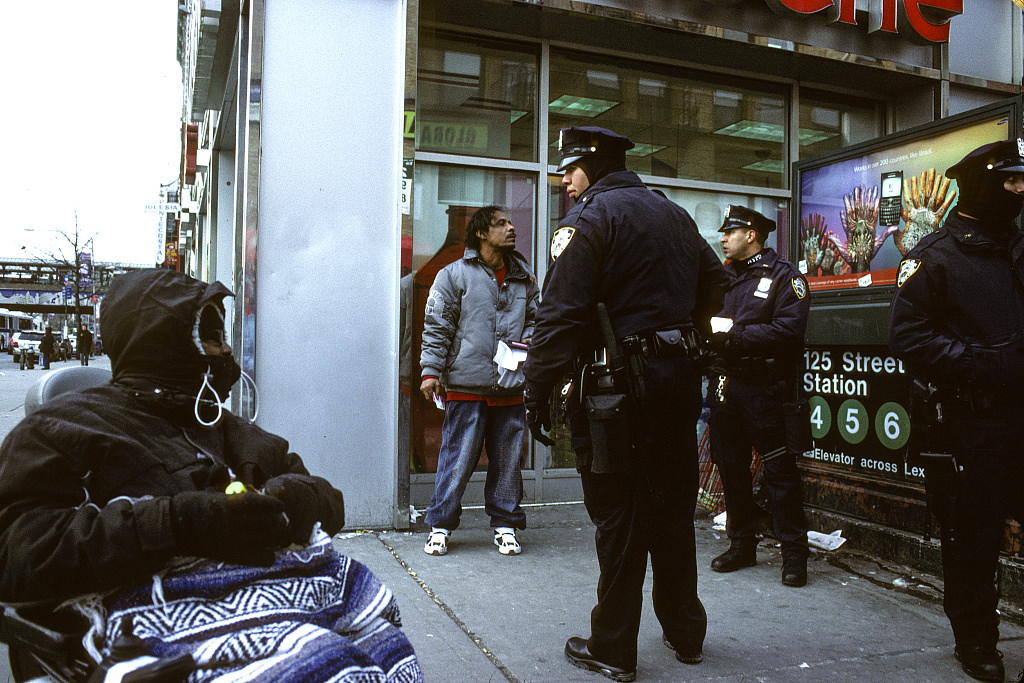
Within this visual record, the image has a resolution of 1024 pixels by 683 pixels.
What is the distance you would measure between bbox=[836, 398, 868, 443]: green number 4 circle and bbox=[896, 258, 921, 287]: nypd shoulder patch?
71.4 inches

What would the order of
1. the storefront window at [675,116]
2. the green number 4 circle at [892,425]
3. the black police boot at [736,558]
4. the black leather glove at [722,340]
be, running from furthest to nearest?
the storefront window at [675,116] < the green number 4 circle at [892,425] < the black police boot at [736,558] < the black leather glove at [722,340]

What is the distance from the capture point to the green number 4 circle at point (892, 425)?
15.8ft

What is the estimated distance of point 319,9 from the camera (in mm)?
5270

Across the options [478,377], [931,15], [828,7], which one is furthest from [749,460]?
[931,15]

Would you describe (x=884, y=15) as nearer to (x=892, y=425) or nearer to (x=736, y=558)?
(x=892, y=425)

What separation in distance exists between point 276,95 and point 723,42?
135 inches

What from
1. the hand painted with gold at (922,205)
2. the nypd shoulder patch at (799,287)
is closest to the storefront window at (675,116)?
the hand painted with gold at (922,205)

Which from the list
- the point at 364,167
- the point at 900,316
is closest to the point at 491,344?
the point at 364,167

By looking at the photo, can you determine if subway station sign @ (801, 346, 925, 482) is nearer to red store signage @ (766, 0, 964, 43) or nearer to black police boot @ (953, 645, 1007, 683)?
black police boot @ (953, 645, 1007, 683)

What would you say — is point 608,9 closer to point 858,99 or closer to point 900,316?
point 858,99

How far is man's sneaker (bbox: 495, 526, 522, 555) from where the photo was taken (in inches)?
194

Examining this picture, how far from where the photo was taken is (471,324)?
16.4 ft

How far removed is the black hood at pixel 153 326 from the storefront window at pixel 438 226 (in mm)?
3957

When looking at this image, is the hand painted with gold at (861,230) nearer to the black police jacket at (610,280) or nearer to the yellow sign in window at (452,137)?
the yellow sign in window at (452,137)
